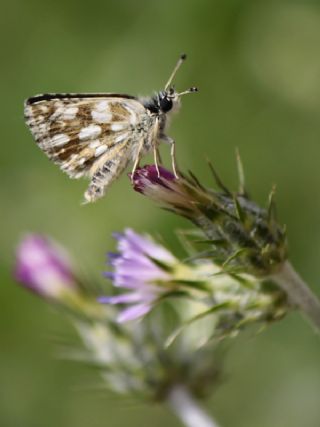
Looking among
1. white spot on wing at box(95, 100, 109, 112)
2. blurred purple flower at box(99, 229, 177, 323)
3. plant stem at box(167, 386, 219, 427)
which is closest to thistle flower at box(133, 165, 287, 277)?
blurred purple flower at box(99, 229, 177, 323)

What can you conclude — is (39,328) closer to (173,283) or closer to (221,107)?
(221,107)

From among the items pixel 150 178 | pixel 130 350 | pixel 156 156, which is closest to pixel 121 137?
pixel 156 156

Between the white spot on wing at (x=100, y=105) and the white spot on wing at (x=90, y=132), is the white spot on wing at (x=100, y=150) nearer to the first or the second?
the white spot on wing at (x=90, y=132)

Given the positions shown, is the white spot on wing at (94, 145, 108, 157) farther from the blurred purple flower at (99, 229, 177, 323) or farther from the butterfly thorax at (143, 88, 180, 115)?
the blurred purple flower at (99, 229, 177, 323)

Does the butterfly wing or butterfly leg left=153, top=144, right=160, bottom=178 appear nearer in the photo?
butterfly leg left=153, top=144, right=160, bottom=178

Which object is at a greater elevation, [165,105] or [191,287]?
[165,105]

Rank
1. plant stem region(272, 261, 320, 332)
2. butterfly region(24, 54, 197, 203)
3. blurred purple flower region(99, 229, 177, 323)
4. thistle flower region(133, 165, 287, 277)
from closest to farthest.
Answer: thistle flower region(133, 165, 287, 277), plant stem region(272, 261, 320, 332), blurred purple flower region(99, 229, 177, 323), butterfly region(24, 54, 197, 203)

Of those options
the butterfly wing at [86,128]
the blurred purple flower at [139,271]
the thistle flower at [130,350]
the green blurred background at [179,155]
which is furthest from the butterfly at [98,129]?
the green blurred background at [179,155]

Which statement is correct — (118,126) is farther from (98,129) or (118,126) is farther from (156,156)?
(156,156)
